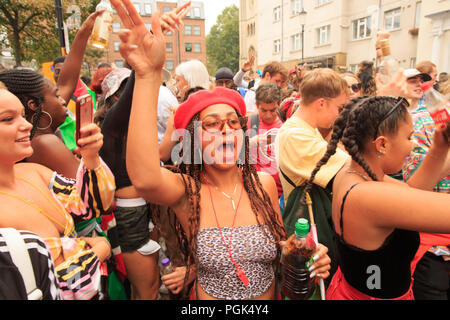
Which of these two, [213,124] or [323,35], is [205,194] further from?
[323,35]

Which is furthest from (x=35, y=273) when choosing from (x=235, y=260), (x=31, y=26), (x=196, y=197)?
(x=31, y=26)

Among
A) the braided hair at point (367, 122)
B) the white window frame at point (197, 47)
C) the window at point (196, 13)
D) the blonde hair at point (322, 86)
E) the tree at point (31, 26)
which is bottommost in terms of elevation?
the braided hair at point (367, 122)

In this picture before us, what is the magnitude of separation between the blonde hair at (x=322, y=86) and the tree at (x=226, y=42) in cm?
5427

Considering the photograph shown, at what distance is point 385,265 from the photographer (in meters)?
1.53

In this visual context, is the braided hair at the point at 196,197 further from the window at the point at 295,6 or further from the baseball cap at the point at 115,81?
the window at the point at 295,6

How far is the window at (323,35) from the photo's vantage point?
22578mm

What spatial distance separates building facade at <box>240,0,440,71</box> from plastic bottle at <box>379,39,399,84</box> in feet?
32.6

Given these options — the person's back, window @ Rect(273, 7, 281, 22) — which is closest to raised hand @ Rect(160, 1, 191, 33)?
the person's back

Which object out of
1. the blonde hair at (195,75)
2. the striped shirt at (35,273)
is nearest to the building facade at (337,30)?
the blonde hair at (195,75)

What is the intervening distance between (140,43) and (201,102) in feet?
1.88

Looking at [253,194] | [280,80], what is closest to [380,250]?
[253,194]

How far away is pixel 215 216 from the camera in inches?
68.4
